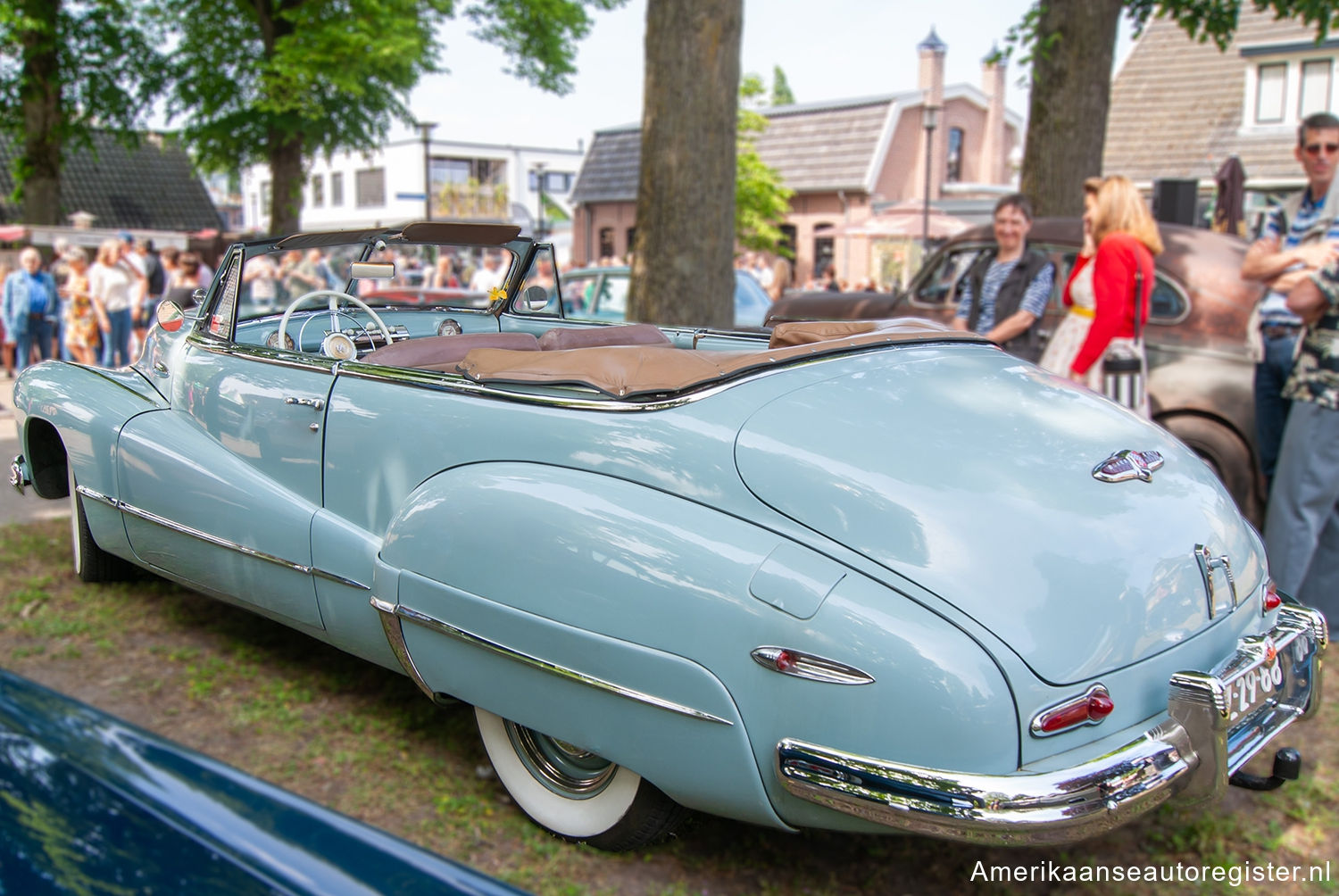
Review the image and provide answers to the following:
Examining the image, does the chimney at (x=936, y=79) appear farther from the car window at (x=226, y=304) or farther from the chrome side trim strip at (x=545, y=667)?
the chrome side trim strip at (x=545, y=667)

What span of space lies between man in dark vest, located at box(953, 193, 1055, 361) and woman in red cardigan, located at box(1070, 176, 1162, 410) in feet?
1.78

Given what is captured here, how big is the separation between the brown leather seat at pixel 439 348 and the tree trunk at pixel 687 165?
2343mm

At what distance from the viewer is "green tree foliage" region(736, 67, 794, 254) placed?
27.7 m

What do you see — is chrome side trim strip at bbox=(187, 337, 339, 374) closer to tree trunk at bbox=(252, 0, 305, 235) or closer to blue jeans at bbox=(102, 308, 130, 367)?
blue jeans at bbox=(102, 308, 130, 367)

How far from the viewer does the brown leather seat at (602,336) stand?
11.4ft

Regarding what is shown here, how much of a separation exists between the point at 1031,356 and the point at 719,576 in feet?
12.6

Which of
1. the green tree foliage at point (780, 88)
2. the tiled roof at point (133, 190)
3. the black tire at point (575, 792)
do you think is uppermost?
the green tree foliage at point (780, 88)

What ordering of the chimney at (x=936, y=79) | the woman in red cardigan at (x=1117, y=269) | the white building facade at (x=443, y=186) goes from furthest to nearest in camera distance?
1. the white building facade at (x=443, y=186)
2. the chimney at (x=936, y=79)
3. the woman in red cardigan at (x=1117, y=269)

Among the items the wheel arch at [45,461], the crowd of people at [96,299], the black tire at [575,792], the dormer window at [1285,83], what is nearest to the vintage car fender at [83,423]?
the wheel arch at [45,461]

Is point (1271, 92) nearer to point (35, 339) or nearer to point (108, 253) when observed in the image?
point (108, 253)

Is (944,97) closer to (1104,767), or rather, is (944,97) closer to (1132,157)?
(1132,157)

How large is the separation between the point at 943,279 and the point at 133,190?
35.5 meters

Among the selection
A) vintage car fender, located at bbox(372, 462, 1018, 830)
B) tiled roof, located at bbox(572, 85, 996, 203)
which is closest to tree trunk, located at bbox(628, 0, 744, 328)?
vintage car fender, located at bbox(372, 462, 1018, 830)

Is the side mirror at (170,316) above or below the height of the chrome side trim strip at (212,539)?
above
